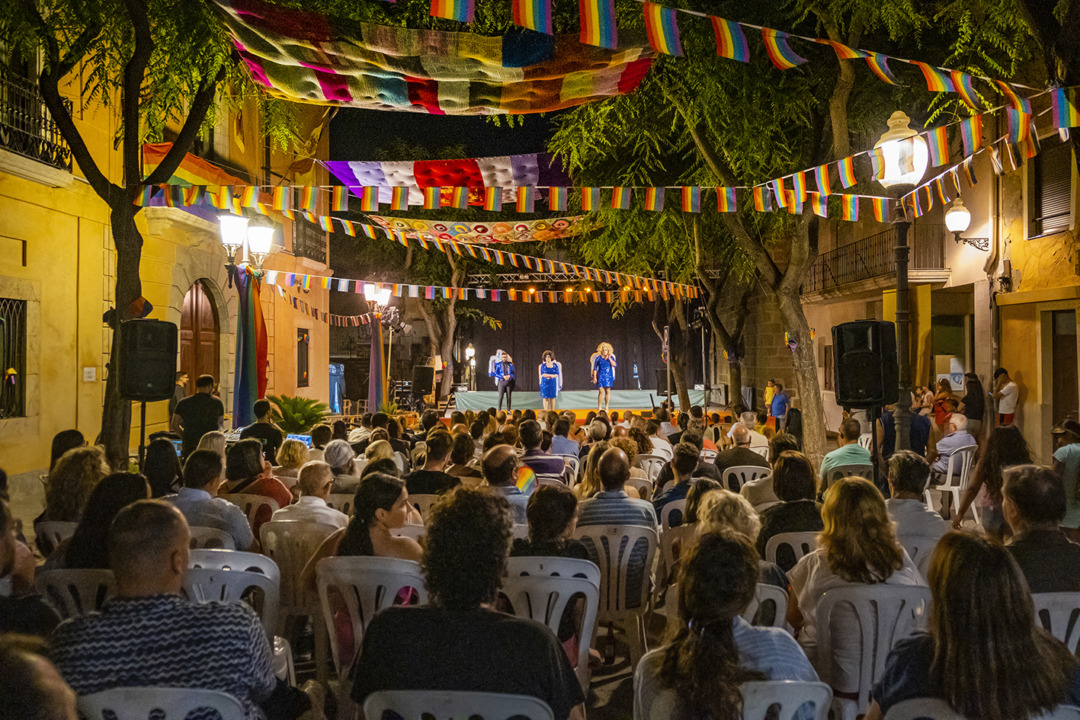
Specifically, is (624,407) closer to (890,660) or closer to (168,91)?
(168,91)

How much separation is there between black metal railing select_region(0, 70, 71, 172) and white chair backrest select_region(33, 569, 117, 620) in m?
7.15

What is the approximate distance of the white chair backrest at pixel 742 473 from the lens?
700 centimetres

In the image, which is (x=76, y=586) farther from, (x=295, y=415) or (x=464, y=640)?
(x=295, y=415)

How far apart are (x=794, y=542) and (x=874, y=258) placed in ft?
50.9

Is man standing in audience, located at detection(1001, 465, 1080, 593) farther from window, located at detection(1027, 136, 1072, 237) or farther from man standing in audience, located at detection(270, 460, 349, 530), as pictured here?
window, located at detection(1027, 136, 1072, 237)

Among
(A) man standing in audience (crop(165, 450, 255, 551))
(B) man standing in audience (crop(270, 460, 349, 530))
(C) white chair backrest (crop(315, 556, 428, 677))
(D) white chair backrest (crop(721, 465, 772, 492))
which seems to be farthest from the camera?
(D) white chair backrest (crop(721, 465, 772, 492))

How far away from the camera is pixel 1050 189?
1264 cm

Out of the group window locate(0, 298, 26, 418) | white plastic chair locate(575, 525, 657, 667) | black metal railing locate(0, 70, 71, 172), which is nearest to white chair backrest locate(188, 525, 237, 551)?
white plastic chair locate(575, 525, 657, 667)

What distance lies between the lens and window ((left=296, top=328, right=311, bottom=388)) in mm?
18703

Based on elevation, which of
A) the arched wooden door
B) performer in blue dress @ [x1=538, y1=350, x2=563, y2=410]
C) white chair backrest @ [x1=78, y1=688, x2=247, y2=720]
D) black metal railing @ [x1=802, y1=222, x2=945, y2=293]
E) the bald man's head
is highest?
black metal railing @ [x1=802, y1=222, x2=945, y2=293]

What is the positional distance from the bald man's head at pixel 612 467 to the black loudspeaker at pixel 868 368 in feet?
8.98

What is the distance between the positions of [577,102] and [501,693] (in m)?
6.61

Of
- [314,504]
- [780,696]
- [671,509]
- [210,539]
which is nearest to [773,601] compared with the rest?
[780,696]

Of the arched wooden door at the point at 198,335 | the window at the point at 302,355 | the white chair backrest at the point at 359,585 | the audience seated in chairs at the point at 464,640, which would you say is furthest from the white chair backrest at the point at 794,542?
the window at the point at 302,355
